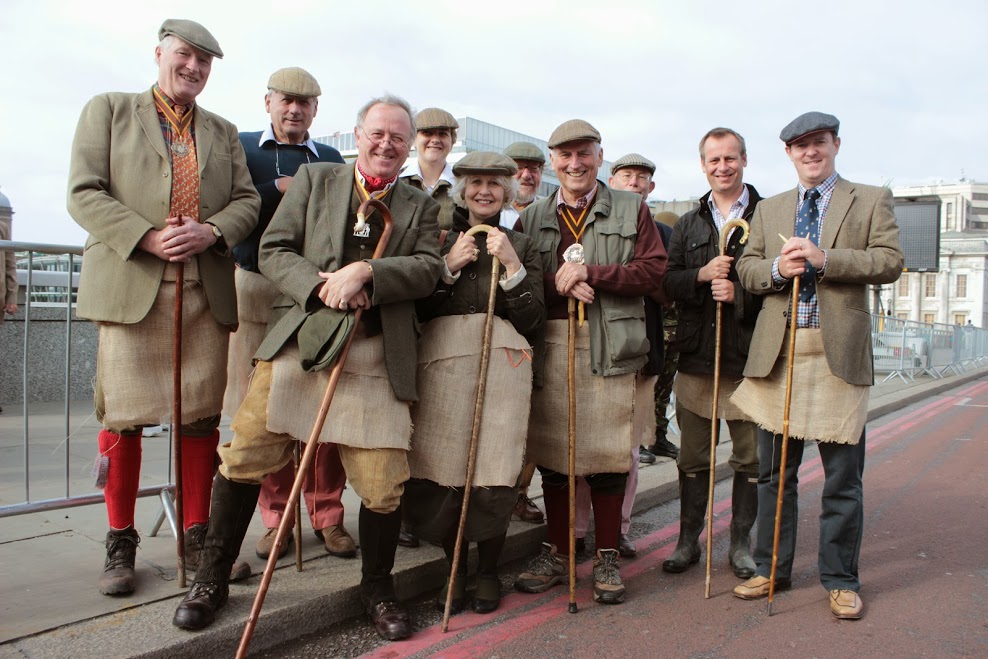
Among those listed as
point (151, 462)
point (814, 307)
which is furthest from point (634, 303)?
point (151, 462)

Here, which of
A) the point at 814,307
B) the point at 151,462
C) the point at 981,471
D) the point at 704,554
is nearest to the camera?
the point at 814,307

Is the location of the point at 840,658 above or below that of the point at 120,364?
below

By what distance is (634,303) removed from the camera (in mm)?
3914

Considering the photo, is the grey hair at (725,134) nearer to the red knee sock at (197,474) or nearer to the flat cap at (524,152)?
the flat cap at (524,152)

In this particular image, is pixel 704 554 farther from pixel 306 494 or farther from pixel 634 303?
pixel 306 494

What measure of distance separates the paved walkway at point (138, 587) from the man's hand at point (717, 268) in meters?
1.78

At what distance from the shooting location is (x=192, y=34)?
131 inches

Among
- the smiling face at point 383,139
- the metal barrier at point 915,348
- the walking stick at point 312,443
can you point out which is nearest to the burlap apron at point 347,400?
the walking stick at point 312,443

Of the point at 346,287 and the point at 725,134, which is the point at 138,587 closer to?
the point at 346,287

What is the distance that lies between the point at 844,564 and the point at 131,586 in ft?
10.4

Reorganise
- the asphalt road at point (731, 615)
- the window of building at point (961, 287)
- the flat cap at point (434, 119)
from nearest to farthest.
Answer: the asphalt road at point (731, 615) < the flat cap at point (434, 119) < the window of building at point (961, 287)

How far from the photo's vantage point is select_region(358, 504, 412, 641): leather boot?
3.30 meters

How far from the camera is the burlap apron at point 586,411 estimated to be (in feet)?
12.6

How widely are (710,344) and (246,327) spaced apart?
8.03 ft
